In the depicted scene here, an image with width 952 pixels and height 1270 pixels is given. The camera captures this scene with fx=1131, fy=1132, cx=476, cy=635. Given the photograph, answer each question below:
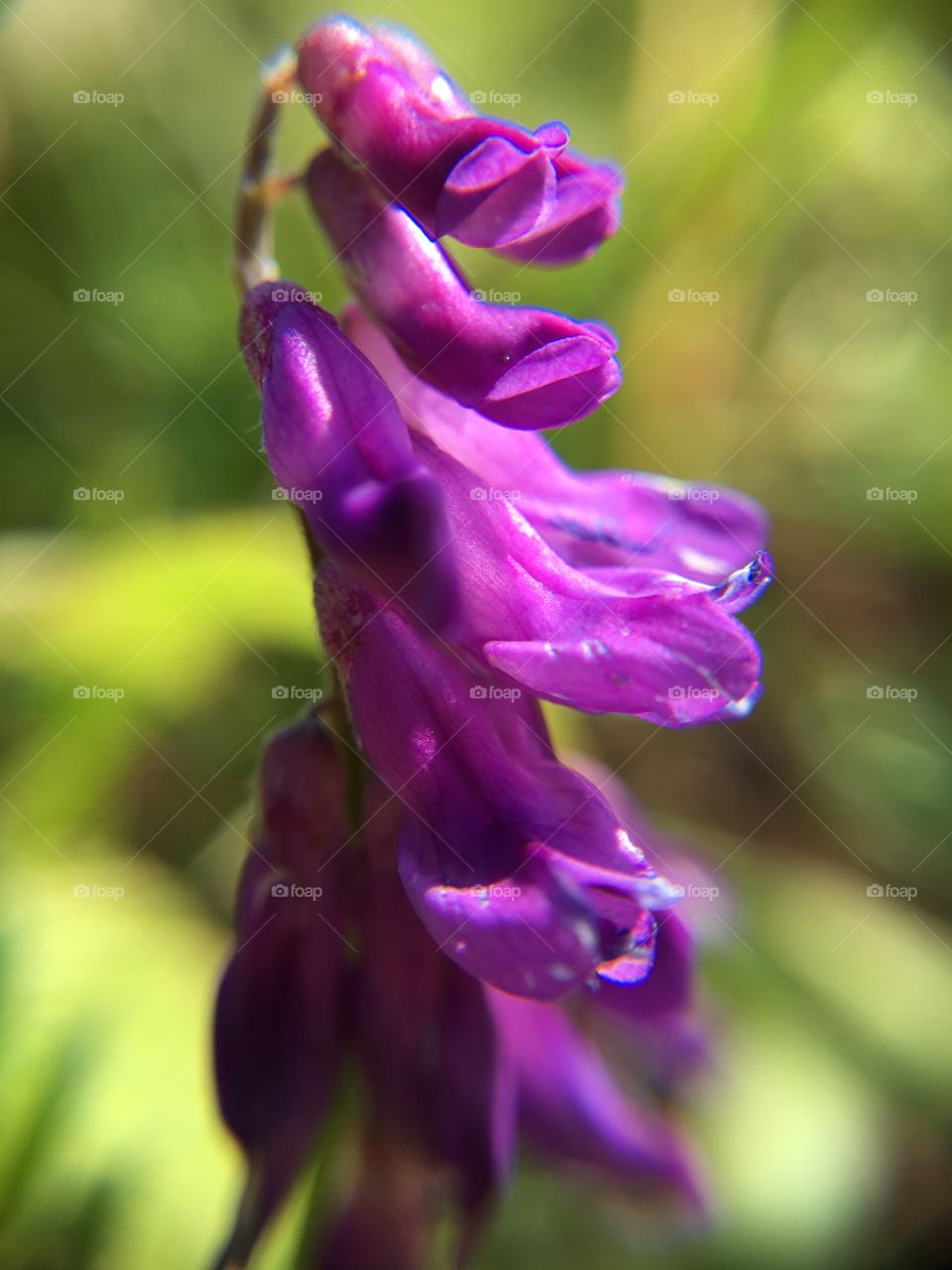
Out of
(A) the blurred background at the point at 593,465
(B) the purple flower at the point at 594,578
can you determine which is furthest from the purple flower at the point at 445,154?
(A) the blurred background at the point at 593,465

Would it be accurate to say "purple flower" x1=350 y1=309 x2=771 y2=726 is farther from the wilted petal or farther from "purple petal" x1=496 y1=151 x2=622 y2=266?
the wilted petal

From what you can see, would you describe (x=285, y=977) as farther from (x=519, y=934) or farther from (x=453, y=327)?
(x=453, y=327)

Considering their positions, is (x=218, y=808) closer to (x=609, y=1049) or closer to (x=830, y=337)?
(x=609, y=1049)

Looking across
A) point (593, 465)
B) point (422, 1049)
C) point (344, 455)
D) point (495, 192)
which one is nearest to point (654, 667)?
point (344, 455)

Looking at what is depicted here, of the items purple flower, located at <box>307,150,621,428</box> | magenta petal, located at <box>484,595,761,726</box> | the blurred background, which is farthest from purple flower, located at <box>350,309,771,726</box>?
the blurred background

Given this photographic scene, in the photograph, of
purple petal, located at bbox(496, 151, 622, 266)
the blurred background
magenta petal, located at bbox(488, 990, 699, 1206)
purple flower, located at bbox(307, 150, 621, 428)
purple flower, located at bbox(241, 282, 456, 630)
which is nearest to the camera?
purple flower, located at bbox(241, 282, 456, 630)

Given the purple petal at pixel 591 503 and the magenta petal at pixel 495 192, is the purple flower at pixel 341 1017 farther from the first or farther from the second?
the magenta petal at pixel 495 192

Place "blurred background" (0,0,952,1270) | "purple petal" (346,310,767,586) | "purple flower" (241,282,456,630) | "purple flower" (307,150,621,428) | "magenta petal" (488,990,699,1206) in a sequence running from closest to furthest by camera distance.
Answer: "purple flower" (241,282,456,630) < "purple flower" (307,150,621,428) < "purple petal" (346,310,767,586) < "magenta petal" (488,990,699,1206) < "blurred background" (0,0,952,1270)

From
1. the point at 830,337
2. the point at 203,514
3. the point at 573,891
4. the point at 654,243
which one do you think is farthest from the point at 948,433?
the point at 573,891
